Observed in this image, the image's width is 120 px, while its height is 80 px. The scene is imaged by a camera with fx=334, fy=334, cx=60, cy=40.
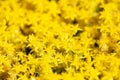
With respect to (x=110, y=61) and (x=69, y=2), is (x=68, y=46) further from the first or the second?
(x=69, y=2)

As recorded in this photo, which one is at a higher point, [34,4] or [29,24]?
[34,4]

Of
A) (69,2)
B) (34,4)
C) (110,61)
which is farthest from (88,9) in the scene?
(110,61)

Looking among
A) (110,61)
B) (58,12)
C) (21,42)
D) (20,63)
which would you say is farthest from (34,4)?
(110,61)

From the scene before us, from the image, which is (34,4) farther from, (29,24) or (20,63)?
(20,63)

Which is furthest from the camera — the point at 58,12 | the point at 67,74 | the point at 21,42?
the point at 58,12

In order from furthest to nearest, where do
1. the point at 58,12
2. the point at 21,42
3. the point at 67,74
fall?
the point at 58,12 → the point at 21,42 → the point at 67,74

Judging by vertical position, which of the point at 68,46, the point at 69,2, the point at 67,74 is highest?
the point at 69,2

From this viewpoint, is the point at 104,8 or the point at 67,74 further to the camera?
the point at 104,8
